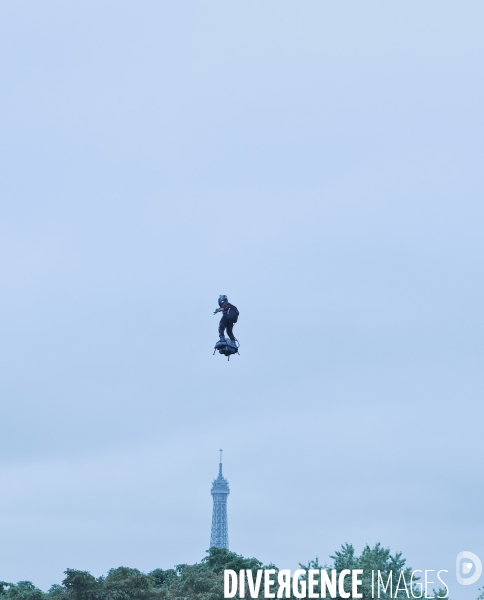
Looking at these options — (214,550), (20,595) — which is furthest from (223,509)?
(20,595)

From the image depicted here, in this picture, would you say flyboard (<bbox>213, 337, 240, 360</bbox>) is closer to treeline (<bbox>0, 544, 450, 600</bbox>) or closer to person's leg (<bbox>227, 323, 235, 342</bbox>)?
person's leg (<bbox>227, 323, 235, 342</bbox>)

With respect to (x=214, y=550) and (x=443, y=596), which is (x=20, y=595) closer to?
(x=214, y=550)

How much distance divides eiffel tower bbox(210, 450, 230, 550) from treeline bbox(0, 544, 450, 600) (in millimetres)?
101351

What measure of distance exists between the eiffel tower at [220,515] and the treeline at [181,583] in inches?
3990

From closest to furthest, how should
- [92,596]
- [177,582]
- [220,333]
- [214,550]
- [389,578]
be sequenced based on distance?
1. [220,333]
2. [92,596]
3. [389,578]
4. [177,582]
5. [214,550]

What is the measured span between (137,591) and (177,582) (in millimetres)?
9257

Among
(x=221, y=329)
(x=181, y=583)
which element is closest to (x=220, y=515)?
(x=181, y=583)

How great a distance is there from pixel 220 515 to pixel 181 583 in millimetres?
122790

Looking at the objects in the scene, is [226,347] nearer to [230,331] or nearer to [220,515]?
A: [230,331]

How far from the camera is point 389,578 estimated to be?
220 ft

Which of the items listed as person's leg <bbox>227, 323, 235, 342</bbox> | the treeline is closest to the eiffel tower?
the treeline

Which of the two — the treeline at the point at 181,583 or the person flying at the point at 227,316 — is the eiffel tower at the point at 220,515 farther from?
the person flying at the point at 227,316

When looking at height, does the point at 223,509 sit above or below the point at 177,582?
above

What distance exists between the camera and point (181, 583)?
221 feet
